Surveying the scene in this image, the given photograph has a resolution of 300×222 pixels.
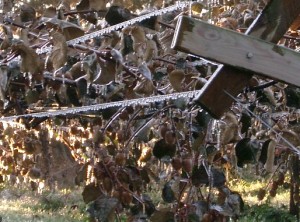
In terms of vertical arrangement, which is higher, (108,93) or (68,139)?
(108,93)

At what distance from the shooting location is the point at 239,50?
926mm

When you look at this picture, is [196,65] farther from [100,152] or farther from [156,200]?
[156,200]

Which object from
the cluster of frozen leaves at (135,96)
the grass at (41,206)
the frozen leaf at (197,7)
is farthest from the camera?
the grass at (41,206)

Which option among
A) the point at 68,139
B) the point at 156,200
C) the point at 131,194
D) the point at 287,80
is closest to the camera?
the point at 287,80

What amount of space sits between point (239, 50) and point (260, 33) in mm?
64

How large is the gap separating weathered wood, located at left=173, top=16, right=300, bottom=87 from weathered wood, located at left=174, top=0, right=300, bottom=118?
0.09 ft

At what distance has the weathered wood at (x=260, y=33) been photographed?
966 mm

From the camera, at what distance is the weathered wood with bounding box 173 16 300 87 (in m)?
0.88

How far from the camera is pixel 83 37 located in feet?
3.72

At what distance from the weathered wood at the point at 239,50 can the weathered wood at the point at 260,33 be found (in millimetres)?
28

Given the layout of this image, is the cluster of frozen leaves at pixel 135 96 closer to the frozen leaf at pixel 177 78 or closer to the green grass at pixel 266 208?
the frozen leaf at pixel 177 78

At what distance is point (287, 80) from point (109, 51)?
0.37 metres

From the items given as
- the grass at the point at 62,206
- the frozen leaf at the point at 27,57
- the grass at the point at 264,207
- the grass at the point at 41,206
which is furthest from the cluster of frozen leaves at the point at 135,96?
the grass at the point at 264,207

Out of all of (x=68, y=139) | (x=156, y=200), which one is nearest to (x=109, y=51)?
(x=68, y=139)
